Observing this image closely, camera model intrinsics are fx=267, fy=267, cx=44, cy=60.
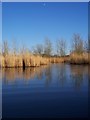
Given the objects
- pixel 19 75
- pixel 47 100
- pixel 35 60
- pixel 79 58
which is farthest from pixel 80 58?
pixel 47 100

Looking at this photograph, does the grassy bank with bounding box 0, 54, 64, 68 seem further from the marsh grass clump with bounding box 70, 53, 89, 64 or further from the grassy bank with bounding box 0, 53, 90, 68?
the marsh grass clump with bounding box 70, 53, 89, 64

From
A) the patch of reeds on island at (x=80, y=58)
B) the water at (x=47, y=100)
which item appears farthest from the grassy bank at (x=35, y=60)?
the water at (x=47, y=100)

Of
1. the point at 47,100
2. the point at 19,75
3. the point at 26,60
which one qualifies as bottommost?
the point at 47,100

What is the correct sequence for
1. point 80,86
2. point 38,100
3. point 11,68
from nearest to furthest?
point 38,100, point 80,86, point 11,68

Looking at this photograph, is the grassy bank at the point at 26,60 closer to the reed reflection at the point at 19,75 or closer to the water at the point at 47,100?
the reed reflection at the point at 19,75

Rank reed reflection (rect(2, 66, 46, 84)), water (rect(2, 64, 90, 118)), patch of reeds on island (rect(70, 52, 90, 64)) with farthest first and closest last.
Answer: patch of reeds on island (rect(70, 52, 90, 64))
reed reflection (rect(2, 66, 46, 84))
water (rect(2, 64, 90, 118))

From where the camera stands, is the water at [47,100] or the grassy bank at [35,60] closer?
the water at [47,100]

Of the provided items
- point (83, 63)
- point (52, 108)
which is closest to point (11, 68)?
point (83, 63)

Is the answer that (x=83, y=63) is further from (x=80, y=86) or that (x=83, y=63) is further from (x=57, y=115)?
(x=57, y=115)

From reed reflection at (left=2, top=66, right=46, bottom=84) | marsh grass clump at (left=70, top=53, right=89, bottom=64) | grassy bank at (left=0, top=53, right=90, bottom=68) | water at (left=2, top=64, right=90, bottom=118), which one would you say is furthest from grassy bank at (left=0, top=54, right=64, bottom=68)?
water at (left=2, top=64, right=90, bottom=118)

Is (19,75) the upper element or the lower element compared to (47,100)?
upper

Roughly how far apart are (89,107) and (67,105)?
1.02 feet

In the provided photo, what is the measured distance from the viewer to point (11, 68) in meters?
7.77

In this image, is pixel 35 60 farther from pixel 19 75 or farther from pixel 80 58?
pixel 19 75
